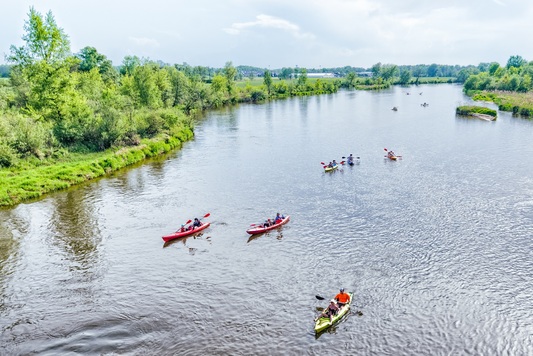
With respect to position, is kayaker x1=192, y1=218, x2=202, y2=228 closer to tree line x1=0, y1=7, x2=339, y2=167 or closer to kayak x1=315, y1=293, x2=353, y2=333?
kayak x1=315, y1=293, x2=353, y2=333

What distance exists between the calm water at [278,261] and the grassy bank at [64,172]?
1.86 m

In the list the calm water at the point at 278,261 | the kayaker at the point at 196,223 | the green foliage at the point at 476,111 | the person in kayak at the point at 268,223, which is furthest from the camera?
the green foliage at the point at 476,111

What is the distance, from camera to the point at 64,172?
47000 mm

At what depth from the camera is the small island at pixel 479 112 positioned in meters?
86.3

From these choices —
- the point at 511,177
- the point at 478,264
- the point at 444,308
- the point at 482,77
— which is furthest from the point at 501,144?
the point at 482,77

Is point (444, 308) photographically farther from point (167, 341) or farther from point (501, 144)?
point (501, 144)

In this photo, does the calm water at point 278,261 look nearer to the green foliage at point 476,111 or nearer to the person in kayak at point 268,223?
the person in kayak at point 268,223

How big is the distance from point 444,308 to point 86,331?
20.7m

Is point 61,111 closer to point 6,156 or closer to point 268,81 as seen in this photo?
point 6,156

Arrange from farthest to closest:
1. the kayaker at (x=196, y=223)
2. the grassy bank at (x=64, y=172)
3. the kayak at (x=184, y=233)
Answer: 1. the grassy bank at (x=64, y=172)
2. the kayaker at (x=196, y=223)
3. the kayak at (x=184, y=233)

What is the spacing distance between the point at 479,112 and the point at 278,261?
8155 cm

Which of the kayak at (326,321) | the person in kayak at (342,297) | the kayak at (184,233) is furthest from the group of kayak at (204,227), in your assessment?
the kayak at (326,321)

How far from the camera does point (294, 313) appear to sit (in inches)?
931

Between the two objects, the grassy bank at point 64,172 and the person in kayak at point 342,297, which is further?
the grassy bank at point 64,172
